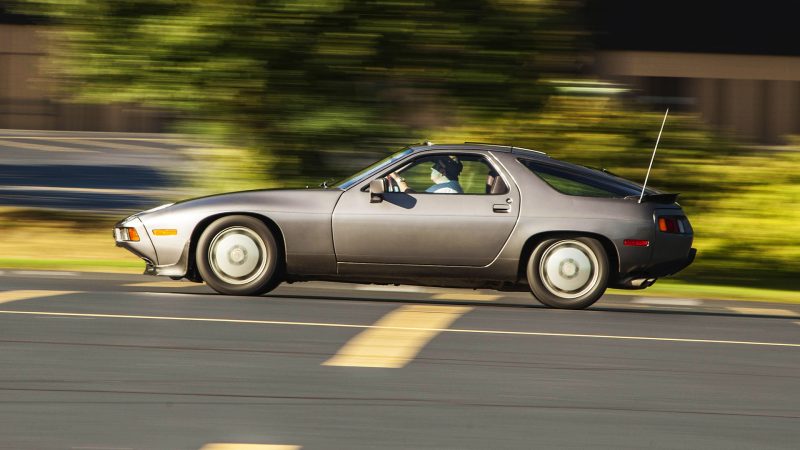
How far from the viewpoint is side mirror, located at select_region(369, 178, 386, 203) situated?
10.5m

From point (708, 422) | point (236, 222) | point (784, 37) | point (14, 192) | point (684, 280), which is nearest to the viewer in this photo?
point (708, 422)

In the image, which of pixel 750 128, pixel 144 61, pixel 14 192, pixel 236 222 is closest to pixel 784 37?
pixel 750 128

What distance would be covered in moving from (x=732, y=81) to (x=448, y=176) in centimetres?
2357

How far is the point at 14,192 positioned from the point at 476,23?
10.1m

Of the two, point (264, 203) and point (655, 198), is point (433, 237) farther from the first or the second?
point (655, 198)

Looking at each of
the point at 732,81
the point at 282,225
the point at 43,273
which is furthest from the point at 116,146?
the point at 282,225

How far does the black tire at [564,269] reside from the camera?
10.5m

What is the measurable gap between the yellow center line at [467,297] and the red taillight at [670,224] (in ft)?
5.63

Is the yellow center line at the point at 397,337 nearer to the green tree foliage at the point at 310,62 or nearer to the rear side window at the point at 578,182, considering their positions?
the rear side window at the point at 578,182

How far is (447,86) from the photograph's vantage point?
14656 millimetres

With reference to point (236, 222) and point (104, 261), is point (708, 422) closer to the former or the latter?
point (236, 222)

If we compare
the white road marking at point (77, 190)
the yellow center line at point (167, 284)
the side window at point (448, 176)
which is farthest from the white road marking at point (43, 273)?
the white road marking at point (77, 190)

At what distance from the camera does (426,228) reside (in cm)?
1056

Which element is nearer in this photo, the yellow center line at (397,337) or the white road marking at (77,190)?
the yellow center line at (397,337)
